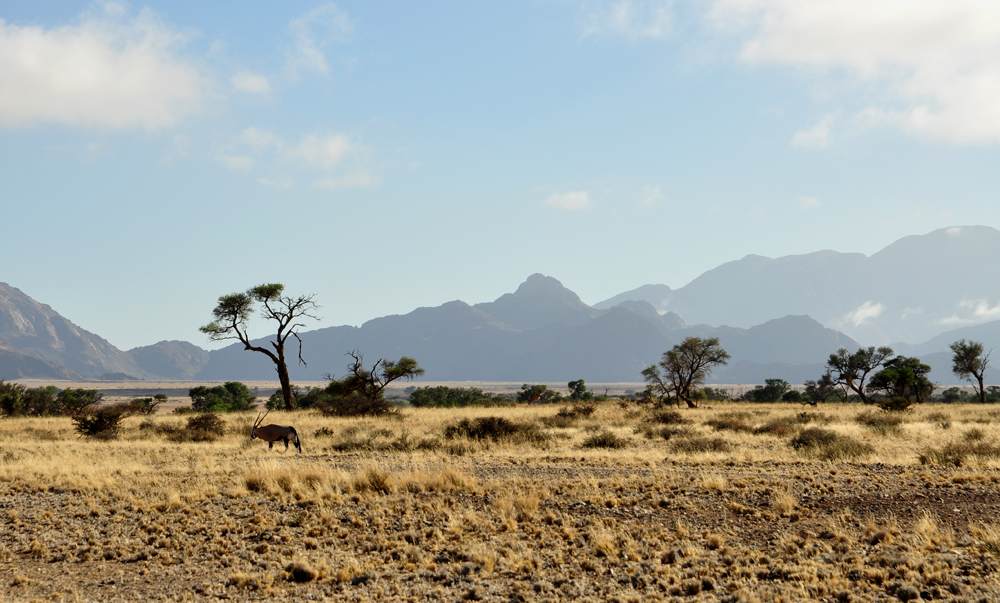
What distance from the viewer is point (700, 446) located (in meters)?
18.0

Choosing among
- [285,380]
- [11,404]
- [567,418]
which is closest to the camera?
[567,418]

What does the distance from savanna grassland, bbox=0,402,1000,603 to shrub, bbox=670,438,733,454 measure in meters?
0.80

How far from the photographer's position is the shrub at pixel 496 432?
21562 millimetres

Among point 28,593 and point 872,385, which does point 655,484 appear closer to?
point 28,593

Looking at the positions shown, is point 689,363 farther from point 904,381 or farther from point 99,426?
point 99,426

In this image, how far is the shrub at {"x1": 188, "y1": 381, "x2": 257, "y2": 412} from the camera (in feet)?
148

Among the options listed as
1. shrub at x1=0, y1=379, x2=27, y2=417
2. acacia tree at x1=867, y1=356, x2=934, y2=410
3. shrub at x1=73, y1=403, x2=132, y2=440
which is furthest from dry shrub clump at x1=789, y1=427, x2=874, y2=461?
shrub at x1=0, y1=379, x2=27, y2=417

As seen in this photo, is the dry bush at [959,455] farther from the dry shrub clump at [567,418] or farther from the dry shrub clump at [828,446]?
the dry shrub clump at [567,418]

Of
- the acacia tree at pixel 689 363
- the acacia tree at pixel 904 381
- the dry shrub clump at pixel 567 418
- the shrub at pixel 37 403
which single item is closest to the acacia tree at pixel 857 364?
the acacia tree at pixel 904 381

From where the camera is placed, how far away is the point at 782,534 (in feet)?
28.3

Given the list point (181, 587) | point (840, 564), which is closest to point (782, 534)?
point (840, 564)

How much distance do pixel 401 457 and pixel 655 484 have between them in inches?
297

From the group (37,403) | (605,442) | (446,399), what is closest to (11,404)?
(37,403)

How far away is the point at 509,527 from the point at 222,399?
47064 mm
